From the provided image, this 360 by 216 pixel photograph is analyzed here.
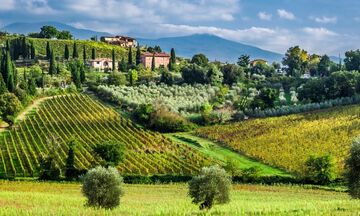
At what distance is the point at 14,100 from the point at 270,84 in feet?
217

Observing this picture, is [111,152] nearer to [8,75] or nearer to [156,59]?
[8,75]

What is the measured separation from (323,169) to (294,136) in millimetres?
21225

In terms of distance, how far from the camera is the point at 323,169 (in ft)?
189

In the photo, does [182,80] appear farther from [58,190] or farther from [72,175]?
[58,190]

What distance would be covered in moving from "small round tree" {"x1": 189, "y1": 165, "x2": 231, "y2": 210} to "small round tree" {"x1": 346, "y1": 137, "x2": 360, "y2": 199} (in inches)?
282

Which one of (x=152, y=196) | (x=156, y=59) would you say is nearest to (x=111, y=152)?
(x=152, y=196)

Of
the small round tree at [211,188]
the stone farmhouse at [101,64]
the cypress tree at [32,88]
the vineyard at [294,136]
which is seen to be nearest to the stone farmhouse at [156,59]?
the stone farmhouse at [101,64]

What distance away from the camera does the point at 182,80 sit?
427ft

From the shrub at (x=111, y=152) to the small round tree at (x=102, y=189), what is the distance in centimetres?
2787

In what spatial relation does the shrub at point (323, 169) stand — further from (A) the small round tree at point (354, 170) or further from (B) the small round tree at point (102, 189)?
(B) the small round tree at point (102, 189)

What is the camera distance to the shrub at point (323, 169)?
57312mm

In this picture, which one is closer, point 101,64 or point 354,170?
point 354,170

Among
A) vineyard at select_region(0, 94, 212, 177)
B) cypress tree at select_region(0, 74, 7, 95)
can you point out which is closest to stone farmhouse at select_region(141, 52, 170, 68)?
vineyard at select_region(0, 94, 212, 177)

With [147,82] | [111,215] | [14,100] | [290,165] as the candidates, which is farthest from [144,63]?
[111,215]
